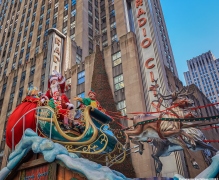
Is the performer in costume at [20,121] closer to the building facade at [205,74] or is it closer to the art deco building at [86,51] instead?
the art deco building at [86,51]

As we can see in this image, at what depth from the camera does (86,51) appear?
136 ft

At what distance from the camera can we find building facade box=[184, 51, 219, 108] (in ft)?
475

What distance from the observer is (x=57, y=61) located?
30625mm

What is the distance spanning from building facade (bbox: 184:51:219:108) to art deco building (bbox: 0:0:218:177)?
9925 centimetres

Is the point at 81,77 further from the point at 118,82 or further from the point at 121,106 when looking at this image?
the point at 121,106

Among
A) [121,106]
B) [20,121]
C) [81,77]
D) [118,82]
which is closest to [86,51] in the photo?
[81,77]

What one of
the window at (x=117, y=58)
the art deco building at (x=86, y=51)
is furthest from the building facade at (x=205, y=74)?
the window at (x=117, y=58)

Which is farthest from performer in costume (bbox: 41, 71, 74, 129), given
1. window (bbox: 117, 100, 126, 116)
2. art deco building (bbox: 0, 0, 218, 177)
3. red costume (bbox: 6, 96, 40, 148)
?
window (bbox: 117, 100, 126, 116)

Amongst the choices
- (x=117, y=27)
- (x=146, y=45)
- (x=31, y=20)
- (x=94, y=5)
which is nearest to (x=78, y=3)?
(x=94, y=5)

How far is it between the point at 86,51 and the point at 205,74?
→ 13105 centimetres

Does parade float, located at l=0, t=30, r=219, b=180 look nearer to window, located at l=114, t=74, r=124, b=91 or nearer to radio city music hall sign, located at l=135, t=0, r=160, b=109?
radio city music hall sign, located at l=135, t=0, r=160, b=109

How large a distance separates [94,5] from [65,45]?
2569 centimetres

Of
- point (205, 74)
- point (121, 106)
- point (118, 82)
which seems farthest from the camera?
point (205, 74)

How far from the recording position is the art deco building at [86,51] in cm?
2129
